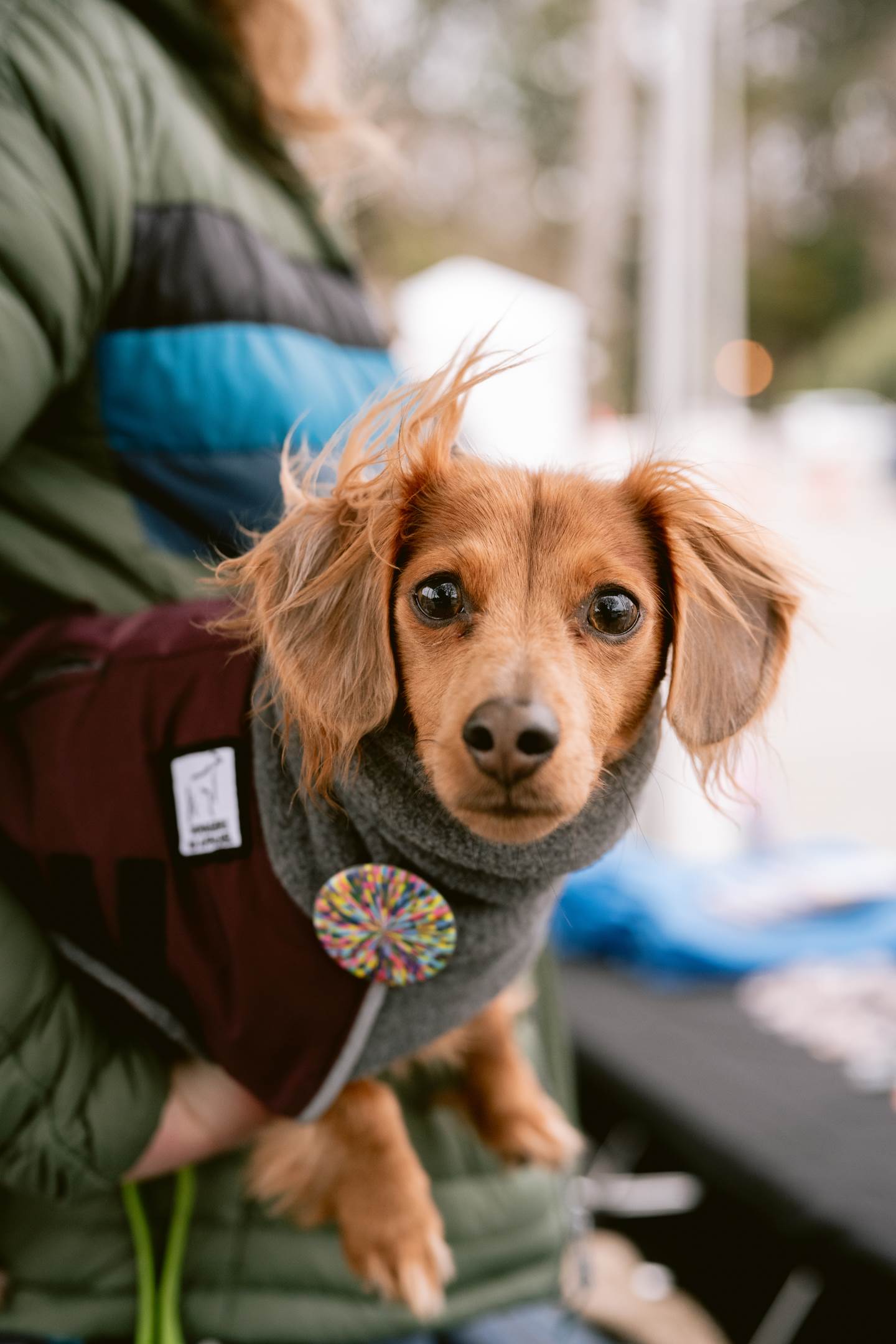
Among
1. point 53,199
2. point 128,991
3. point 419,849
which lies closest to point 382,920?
point 419,849

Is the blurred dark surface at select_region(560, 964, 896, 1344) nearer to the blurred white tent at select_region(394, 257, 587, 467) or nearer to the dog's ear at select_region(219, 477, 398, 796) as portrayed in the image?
the dog's ear at select_region(219, 477, 398, 796)

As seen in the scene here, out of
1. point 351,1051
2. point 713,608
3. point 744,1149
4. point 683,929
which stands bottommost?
point 744,1149

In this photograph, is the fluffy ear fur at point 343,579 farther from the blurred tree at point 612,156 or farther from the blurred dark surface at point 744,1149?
the blurred tree at point 612,156

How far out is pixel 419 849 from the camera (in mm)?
903

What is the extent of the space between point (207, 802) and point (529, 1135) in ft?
2.10

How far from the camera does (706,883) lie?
276 cm

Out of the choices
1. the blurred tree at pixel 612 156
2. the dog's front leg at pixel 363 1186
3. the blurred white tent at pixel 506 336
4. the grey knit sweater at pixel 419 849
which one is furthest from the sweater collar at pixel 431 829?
the blurred tree at pixel 612 156

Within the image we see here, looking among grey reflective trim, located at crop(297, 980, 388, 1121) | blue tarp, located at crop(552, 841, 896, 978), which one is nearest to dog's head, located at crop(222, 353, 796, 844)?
grey reflective trim, located at crop(297, 980, 388, 1121)

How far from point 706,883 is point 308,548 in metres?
2.13

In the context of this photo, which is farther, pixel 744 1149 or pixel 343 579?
pixel 744 1149

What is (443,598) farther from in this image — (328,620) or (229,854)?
(229,854)

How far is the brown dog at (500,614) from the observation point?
2.77ft

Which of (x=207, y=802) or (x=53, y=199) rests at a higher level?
(x=53, y=199)

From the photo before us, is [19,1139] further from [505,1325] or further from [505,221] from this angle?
[505,221]
